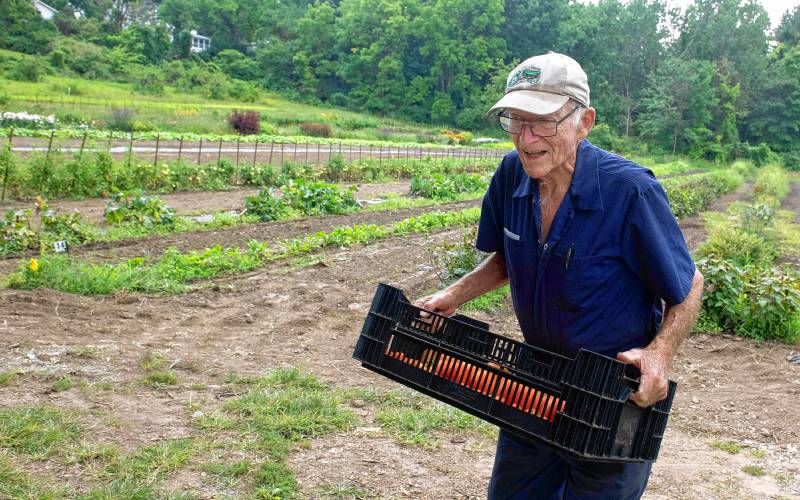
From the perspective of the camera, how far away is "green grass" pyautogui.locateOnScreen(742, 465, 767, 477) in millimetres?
A: 4605

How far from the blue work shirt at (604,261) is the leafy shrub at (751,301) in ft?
21.1

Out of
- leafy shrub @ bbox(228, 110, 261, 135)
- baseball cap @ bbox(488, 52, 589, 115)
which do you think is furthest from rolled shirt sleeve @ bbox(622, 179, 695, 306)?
leafy shrub @ bbox(228, 110, 261, 135)

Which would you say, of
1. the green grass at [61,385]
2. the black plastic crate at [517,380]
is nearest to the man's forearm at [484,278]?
the black plastic crate at [517,380]

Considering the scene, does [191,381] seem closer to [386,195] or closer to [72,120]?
[386,195]

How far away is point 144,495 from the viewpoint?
3.49 m

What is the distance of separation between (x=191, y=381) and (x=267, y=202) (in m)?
8.90

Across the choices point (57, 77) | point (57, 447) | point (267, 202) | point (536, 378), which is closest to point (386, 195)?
point (267, 202)

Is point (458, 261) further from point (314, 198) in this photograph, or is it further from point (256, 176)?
point (256, 176)

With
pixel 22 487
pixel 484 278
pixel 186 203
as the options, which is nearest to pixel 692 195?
pixel 186 203

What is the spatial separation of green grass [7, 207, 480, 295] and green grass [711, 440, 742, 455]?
5.73 m

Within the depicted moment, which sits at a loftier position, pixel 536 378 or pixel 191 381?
pixel 536 378

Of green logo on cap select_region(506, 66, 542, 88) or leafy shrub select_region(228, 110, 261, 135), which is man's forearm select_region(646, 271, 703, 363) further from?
leafy shrub select_region(228, 110, 261, 135)

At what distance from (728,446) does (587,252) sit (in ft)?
11.3

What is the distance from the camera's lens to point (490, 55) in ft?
236
